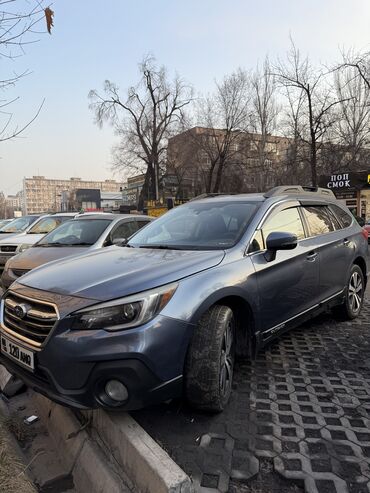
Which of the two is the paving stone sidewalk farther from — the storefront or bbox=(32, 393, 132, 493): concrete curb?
the storefront

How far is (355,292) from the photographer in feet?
16.6

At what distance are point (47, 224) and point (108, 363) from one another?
8.46 m

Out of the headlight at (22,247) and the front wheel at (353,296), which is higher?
the headlight at (22,247)

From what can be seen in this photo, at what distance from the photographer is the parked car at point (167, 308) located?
7.51ft

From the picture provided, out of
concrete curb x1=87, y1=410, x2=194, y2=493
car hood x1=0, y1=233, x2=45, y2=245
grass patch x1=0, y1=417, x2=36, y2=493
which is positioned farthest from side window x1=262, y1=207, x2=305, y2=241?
car hood x1=0, y1=233, x2=45, y2=245

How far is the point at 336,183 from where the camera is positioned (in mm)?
25547

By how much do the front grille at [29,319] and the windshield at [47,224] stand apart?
724 cm

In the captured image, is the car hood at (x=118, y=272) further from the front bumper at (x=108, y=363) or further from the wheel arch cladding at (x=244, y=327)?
the wheel arch cladding at (x=244, y=327)

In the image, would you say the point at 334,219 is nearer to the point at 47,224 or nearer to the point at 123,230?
the point at 123,230

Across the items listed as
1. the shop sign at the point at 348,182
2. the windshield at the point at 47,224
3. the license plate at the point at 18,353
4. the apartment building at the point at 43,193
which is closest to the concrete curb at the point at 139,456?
the license plate at the point at 18,353

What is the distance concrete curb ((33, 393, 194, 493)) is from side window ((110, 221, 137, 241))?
13.5 ft

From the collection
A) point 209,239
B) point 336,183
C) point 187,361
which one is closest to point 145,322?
point 187,361

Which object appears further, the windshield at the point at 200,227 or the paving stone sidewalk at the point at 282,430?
the windshield at the point at 200,227

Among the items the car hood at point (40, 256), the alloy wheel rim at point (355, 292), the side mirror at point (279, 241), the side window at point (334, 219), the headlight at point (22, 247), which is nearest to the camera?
the side mirror at point (279, 241)
